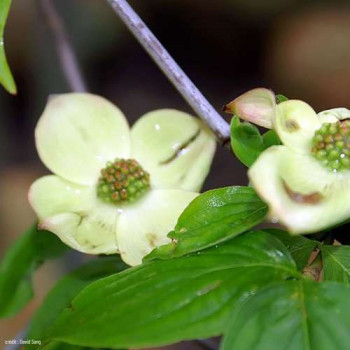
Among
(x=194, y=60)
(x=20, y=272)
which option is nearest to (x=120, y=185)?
(x=20, y=272)

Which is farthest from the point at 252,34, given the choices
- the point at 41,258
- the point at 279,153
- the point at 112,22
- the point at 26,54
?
the point at 279,153

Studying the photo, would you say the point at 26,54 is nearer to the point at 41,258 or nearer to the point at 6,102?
the point at 6,102

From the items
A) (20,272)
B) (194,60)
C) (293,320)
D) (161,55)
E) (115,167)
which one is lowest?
(194,60)

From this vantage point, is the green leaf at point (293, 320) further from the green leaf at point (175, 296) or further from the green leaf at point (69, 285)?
the green leaf at point (69, 285)

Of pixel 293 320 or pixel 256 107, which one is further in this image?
pixel 256 107

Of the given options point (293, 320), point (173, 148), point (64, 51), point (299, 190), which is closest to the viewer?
point (293, 320)

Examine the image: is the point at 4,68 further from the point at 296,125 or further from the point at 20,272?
the point at 20,272

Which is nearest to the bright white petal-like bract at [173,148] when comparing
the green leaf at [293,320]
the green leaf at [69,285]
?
the green leaf at [69,285]
